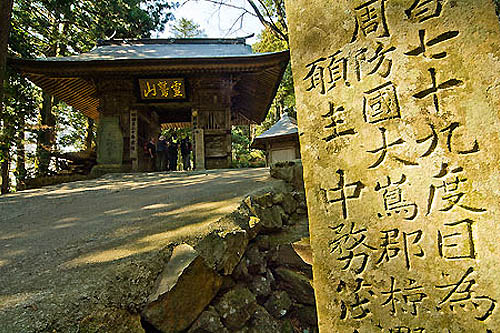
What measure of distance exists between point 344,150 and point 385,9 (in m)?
0.84

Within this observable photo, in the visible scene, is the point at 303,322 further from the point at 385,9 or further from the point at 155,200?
the point at 385,9

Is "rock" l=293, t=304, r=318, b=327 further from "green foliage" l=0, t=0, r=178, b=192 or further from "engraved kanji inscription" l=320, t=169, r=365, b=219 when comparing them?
"green foliage" l=0, t=0, r=178, b=192

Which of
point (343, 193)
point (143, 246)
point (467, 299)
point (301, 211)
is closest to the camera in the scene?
point (467, 299)

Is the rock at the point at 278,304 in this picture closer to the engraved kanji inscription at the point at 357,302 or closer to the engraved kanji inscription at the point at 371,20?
the engraved kanji inscription at the point at 357,302

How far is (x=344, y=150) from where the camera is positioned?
1.47m

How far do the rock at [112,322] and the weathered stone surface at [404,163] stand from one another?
42.1 inches

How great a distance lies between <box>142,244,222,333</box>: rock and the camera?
1.44 meters

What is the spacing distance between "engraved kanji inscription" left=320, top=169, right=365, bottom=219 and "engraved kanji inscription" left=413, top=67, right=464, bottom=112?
1.81ft

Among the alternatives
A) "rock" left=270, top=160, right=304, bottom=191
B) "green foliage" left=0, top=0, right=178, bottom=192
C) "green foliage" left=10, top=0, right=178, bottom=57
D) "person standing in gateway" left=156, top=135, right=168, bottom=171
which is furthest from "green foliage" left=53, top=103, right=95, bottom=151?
"rock" left=270, top=160, right=304, bottom=191

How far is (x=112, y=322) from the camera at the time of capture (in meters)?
1.26

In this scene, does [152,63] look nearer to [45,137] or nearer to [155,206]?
[155,206]

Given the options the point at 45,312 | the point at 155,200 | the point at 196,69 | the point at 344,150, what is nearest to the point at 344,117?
the point at 344,150

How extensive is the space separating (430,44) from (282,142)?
9.63m

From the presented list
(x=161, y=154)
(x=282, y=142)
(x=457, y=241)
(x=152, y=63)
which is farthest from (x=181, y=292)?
(x=282, y=142)
